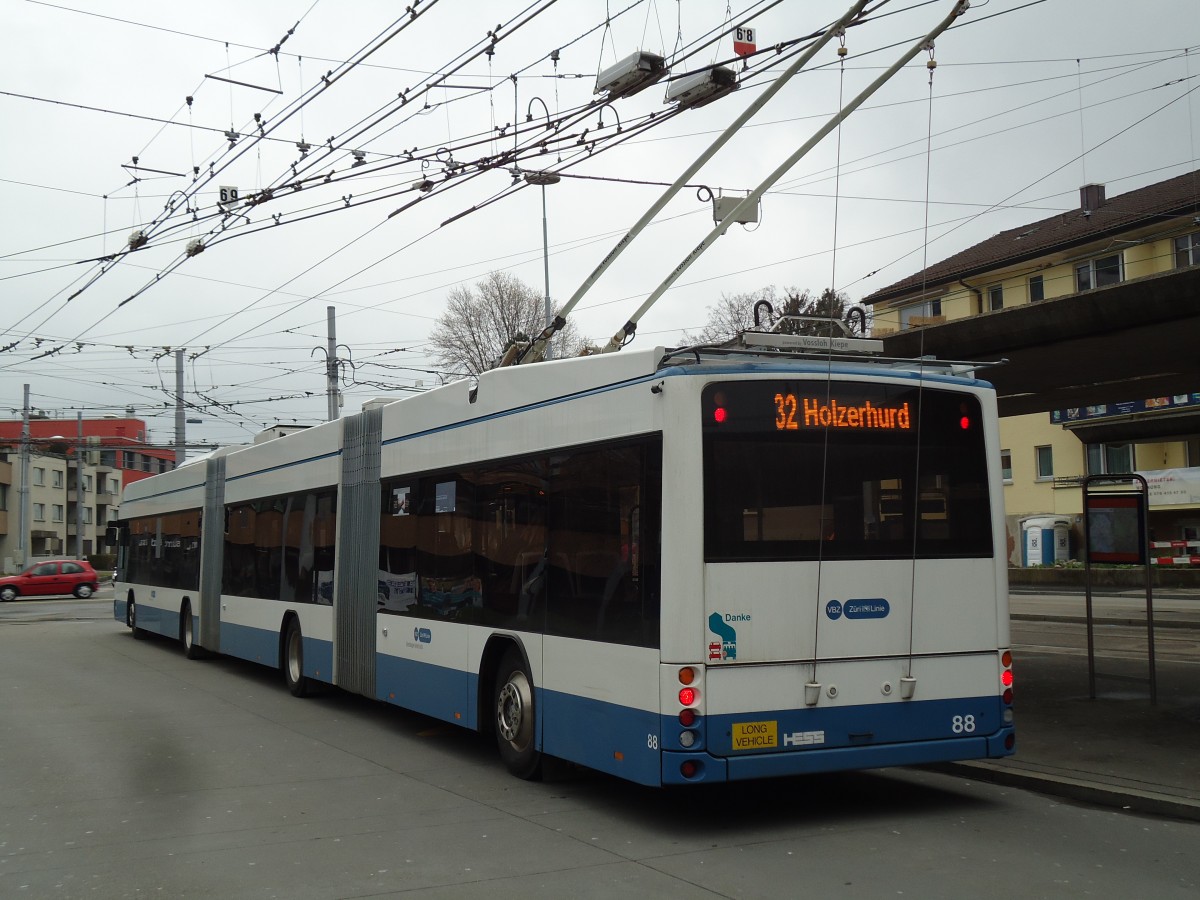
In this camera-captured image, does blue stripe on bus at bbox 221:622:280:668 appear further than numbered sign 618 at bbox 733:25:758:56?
Yes

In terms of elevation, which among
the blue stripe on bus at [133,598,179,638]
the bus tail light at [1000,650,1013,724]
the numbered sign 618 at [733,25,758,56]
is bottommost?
the blue stripe on bus at [133,598,179,638]

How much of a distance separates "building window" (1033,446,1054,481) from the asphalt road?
42920 mm

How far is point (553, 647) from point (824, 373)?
273 cm

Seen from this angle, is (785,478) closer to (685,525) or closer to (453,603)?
(685,525)

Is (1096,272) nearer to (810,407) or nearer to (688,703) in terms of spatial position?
(810,407)

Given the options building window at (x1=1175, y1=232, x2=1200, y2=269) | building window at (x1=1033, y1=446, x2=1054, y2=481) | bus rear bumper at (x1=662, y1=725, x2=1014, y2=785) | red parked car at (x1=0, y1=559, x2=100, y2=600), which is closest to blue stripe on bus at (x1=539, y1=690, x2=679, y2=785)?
bus rear bumper at (x1=662, y1=725, x2=1014, y2=785)

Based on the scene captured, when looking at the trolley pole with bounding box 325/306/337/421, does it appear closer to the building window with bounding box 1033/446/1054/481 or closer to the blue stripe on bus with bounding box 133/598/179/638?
the blue stripe on bus with bounding box 133/598/179/638

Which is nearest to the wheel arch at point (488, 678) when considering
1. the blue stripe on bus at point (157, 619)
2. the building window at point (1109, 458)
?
the blue stripe on bus at point (157, 619)

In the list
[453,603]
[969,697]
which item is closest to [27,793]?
[453,603]

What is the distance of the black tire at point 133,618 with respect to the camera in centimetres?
2600

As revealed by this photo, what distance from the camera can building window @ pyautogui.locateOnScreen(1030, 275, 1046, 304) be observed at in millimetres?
47125

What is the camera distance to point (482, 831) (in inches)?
311

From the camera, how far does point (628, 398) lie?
812cm

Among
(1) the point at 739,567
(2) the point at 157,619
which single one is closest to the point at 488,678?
(1) the point at 739,567
